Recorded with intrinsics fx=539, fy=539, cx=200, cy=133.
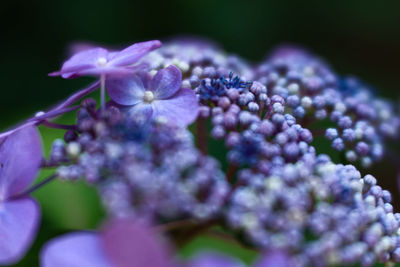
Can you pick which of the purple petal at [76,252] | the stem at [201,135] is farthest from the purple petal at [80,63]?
the purple petal at [76,252]

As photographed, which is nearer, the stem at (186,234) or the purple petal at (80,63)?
the stem at (186,234)

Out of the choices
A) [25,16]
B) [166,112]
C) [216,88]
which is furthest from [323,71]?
[25,16]

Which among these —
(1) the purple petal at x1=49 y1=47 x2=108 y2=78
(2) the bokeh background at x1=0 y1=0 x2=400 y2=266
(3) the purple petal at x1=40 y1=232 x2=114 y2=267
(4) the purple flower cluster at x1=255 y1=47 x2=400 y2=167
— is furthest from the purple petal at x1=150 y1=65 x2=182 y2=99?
(2) the bokeh background at x1=0 y1=0 x2=400 y2=266

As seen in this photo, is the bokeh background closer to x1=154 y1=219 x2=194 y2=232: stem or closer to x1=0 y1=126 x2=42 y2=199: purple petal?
x1=0 y1=126 x2=42 y2=199: purple petal

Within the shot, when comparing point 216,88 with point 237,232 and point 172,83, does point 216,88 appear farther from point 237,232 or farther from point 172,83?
point 237,232

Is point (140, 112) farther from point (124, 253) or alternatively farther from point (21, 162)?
point (124, 253)

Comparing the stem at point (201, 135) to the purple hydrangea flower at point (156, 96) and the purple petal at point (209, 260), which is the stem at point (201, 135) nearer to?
the purple hydrangea flower at point (156, 96)

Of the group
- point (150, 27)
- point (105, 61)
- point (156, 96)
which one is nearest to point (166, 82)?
point (156, 96)
